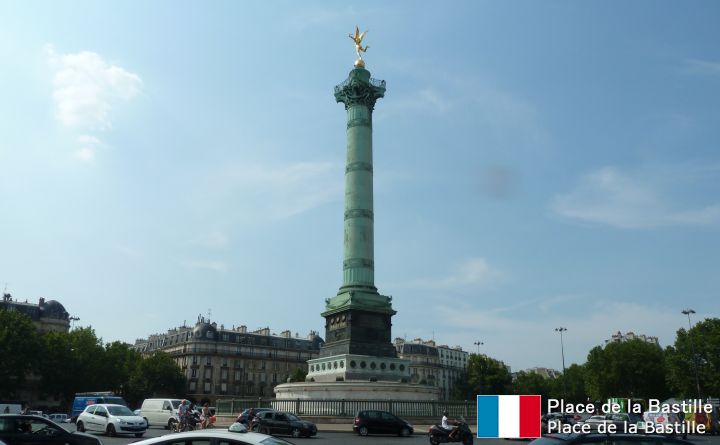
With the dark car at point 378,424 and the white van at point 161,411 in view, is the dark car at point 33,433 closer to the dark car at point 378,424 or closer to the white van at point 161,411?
the dark car at point 378,424

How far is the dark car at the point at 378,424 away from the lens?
3150cm

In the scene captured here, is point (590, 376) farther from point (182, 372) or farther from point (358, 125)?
point (182, 372)

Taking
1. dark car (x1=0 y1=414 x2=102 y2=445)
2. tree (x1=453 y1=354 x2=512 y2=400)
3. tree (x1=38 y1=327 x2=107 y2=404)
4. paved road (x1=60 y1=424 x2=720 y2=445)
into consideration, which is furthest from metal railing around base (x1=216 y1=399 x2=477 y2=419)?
tree (x1=453 y1=354 x2=512 y2=400)

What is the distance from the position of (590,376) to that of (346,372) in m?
52.7

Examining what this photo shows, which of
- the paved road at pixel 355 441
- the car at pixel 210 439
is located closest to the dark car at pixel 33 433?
the paved road at pixel 355 441

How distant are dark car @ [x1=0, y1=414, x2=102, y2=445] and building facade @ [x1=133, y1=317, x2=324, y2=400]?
82129mm

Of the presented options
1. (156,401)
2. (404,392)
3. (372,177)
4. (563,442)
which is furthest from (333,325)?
(563,442)

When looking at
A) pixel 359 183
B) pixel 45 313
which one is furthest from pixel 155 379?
pixel 359 183

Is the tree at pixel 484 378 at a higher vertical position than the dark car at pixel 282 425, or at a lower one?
lower

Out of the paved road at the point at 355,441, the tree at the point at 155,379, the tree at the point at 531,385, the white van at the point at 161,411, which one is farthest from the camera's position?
the tree at the point at 531,385

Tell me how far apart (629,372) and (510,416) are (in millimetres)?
62975

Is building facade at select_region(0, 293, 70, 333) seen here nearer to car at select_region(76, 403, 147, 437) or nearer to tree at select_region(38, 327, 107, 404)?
tree at select_region(38, 327, 107, 404)

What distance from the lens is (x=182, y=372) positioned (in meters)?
96.8

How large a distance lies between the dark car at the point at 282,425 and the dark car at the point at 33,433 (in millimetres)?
13878
